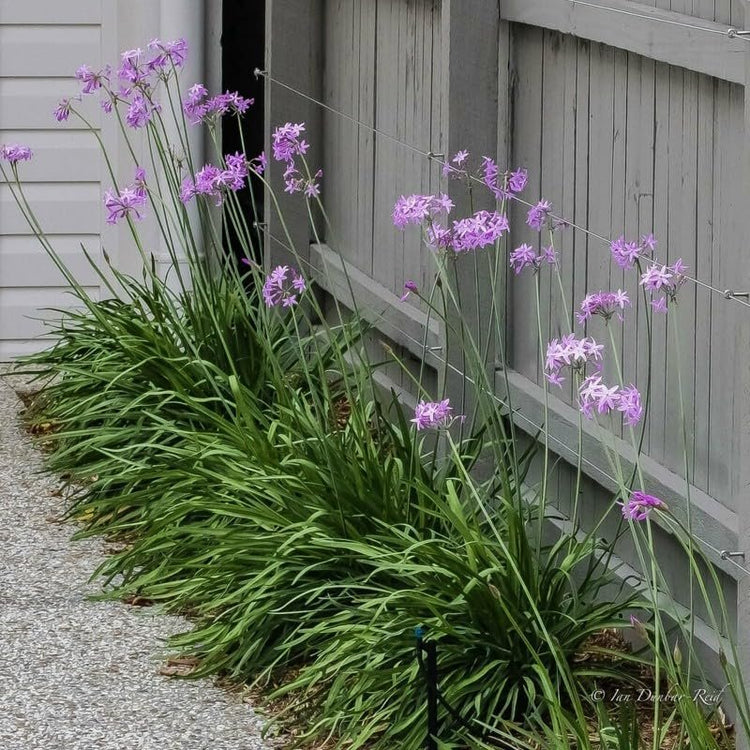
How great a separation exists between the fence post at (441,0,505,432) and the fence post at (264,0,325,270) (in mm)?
2213

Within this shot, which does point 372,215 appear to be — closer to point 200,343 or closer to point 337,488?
point 200,343

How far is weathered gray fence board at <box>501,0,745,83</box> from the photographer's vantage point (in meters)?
3.27

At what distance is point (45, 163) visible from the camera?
7832 mm

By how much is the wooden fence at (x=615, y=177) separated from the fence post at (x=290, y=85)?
87 centimetres

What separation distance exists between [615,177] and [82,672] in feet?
5.91

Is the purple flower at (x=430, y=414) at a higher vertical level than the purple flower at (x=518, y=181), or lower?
lower

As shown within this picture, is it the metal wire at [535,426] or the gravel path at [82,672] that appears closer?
the metal wire at [535,426]

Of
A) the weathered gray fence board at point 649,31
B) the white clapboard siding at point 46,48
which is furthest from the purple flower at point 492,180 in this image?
the white clapboard siding at point 46,48

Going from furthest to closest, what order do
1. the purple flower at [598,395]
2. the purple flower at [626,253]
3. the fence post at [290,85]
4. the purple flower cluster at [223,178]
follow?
the fence post at [290,85], the purple flower cluster at [223,178], the purple flower at [626,253], the purple flower at [598,395]

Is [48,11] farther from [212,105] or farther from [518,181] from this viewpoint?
[518,181]

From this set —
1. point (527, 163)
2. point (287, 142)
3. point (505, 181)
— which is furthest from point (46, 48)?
point (505, 181)

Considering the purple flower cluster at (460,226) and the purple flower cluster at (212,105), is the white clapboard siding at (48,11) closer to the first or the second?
the purple flower cluster at (212,105)

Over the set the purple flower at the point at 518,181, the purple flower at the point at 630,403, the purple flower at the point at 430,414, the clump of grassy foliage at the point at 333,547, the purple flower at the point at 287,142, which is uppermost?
the purple flower at the point at 287,142

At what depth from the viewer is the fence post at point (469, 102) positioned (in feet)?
15.1
